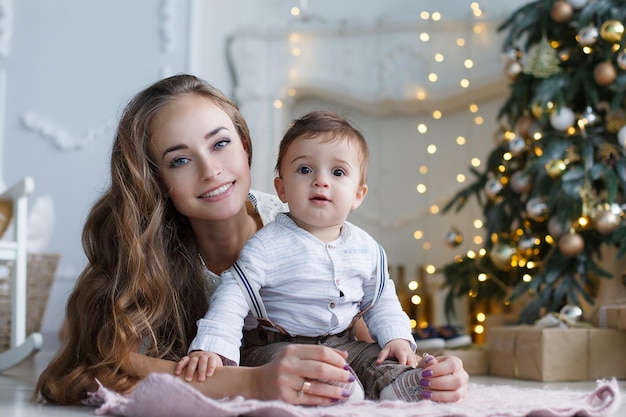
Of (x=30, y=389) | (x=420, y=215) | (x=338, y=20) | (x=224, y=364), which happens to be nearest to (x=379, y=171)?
(x=420, y=215)

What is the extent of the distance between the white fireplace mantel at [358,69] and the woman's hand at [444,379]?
9.18ft

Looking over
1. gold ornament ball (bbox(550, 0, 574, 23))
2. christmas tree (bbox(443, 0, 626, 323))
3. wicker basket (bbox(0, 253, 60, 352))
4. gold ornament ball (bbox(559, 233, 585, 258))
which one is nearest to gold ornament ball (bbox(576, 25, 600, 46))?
christmas tree (bbox(443, 0, 626, 323))

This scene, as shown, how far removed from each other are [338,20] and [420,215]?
1054mm

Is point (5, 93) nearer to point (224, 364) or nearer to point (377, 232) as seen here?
point (377, 232)

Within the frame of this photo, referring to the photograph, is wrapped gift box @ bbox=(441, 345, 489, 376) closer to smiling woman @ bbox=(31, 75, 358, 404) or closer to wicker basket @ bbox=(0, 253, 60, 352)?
smiling woman @ bbox=(31, 75, 358, 404)

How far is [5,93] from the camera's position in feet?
14.0

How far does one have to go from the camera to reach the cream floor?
51.8 inches

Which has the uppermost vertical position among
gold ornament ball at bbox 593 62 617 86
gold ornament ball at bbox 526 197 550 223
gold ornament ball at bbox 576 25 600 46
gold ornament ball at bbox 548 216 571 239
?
gold ornament ball at bbox 576 25 600 46

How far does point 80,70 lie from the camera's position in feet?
13.9

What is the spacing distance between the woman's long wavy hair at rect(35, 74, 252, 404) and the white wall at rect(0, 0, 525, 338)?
2616 mm

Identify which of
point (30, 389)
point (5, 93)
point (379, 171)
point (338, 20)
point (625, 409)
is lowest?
point (30, 389)

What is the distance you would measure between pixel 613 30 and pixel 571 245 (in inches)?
29.6

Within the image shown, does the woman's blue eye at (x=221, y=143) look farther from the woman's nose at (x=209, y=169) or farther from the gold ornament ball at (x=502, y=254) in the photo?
the gold ornament ball at (x=502, y=254)

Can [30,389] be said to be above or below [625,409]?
below
